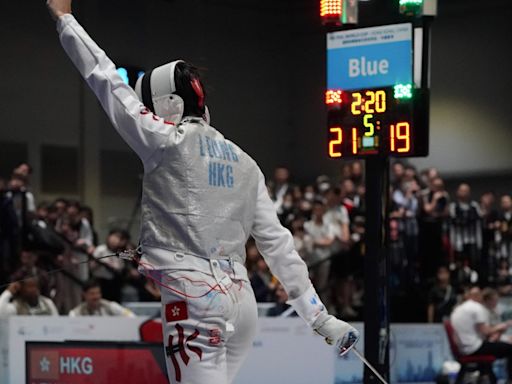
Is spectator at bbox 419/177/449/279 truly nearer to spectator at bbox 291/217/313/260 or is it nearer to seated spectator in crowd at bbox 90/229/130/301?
spectator at bbox 291/217/313/260

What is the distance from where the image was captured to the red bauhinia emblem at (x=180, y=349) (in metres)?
4.72

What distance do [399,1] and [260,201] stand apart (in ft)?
14.5

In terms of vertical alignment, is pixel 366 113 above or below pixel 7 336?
above

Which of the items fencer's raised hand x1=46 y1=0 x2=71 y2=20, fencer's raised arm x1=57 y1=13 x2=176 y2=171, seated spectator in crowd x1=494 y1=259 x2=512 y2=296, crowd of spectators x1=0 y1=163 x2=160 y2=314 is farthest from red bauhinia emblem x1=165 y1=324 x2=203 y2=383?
seated spectator in crowd x1=494 y1=259 x2=512 y2=296

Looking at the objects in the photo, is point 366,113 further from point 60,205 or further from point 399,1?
point 60,205

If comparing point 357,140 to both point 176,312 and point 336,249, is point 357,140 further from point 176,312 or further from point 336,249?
point 336,249

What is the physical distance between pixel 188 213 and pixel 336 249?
35.4 feet

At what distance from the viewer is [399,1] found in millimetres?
9172

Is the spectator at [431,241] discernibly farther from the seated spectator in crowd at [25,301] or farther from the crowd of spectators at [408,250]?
the seated spectator in crowd at [25,301]

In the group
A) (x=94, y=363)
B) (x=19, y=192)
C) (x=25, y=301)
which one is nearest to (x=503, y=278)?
(x=19, y=192)

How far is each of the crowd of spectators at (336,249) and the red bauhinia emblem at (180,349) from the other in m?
9.36

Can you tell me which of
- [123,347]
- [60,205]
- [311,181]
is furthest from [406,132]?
[311,181]

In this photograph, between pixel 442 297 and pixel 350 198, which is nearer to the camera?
pixel 442 297

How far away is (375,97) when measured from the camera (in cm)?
909
